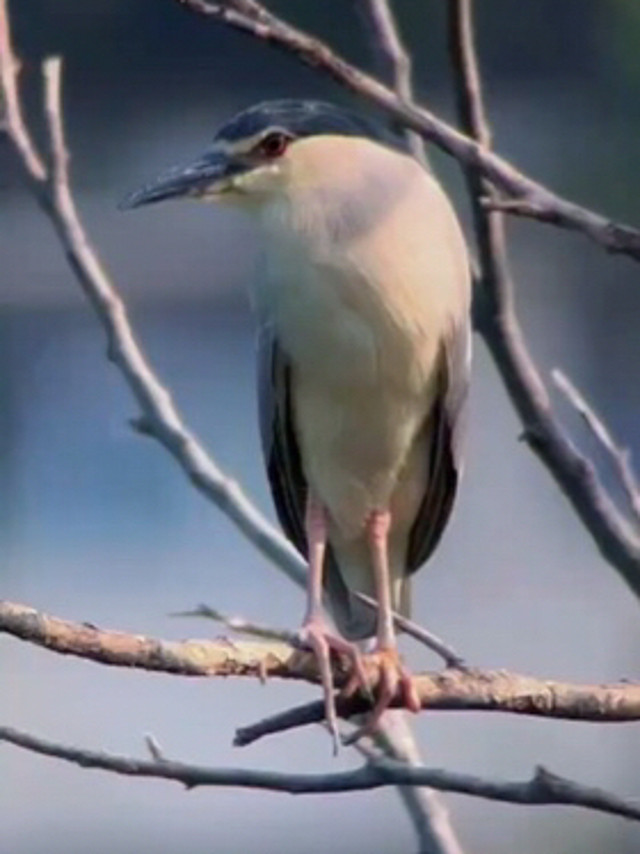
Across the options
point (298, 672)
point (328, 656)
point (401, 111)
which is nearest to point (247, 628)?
point (298, 672)

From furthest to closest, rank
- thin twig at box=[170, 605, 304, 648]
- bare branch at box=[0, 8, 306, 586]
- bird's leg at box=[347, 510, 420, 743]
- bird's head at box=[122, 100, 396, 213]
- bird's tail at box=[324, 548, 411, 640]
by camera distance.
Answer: bird's tail at box=[324, 548, 411, 640]
bird's head at box=[122, 100, 396, 213]
bare branch at box=[0, 8, 306, 586]
bird's leg at box=[347, 510, 420, 743]
thin twig at box=[170, 605, 304, 648]

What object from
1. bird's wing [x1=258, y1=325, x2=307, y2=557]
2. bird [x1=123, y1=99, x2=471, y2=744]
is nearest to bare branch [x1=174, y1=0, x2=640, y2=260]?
bird [x1=123, y1=99, x2=471, y2=744]

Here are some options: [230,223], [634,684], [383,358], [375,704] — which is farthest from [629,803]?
[230,223]

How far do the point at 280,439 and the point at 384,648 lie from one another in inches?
12.7

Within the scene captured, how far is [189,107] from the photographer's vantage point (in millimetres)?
6820

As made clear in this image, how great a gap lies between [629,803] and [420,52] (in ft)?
15.7

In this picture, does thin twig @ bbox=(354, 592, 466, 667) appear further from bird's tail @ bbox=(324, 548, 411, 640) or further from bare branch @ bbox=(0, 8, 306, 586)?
bird's tail @ bbox=(324, 548, 411, 640)

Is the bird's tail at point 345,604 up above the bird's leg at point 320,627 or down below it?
below

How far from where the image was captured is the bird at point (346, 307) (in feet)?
8.46

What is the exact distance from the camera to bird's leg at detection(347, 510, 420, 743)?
220cm

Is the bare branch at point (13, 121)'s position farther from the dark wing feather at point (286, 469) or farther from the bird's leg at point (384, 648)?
the bird's leg at point (384, 648)

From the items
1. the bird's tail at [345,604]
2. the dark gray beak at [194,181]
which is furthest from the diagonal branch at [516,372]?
the bird's tail at [345,604]

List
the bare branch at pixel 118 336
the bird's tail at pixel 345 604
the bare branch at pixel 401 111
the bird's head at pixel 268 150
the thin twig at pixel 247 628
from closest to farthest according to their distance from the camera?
the bare branch at pixel 401 111, the thin twig at pixel 247 628, the bare branch at pixel 118 336, the bird's head at pixel 268 150, the bird's tail at pixel 345 604

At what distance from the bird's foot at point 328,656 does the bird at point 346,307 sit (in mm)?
174
